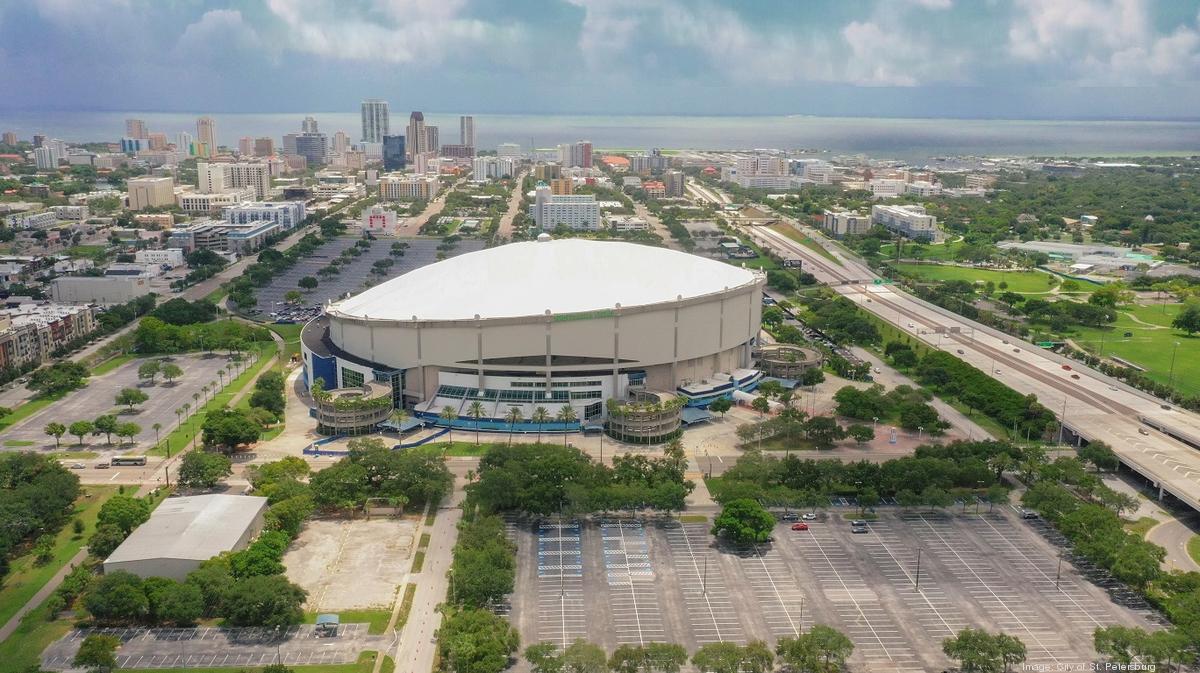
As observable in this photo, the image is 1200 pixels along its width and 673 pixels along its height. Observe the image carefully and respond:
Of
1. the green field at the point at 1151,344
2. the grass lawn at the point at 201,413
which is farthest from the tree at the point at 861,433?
the grass lawn at the point at 201,413

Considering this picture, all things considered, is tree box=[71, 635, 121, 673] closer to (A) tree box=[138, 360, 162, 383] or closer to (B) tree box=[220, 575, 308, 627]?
(B) tree box=[220, 575, 308, 627]

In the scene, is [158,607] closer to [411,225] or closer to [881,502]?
[881,502]

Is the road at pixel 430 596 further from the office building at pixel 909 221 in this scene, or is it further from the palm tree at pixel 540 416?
the office building at pixel 909 221

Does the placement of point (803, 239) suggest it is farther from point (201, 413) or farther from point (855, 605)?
point (855, 605)

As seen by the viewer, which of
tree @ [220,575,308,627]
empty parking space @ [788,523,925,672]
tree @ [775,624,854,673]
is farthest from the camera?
tree @ [220,575,308,627]

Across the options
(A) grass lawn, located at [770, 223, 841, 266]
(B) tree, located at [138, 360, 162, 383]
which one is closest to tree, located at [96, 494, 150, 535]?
(B) tree, located at [138, 360, 162, 383]

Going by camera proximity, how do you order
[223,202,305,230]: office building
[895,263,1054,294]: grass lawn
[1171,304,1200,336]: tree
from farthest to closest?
[223,202,305,230]: office building, [895,263,1054,294]: grass lawn, [1171,304,1200,336]: tree
